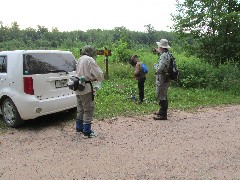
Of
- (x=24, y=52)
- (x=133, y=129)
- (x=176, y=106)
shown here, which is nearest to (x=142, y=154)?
(x=133, y=129)

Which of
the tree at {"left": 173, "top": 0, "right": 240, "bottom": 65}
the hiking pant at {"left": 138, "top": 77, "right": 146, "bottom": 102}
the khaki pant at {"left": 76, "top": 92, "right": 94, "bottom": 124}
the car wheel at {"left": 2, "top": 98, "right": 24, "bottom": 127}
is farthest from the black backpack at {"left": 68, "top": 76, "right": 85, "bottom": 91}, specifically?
the tree at {"left": 173, "top": 0, "right": 240, "bottom": 65}

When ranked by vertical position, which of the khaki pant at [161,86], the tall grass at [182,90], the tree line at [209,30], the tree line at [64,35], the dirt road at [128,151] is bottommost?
the dirt road at [128,151]

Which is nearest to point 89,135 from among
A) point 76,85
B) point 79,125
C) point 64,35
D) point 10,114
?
point 79,125

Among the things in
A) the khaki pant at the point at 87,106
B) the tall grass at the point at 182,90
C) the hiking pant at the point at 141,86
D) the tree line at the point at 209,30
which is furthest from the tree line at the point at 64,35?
the khaki pant at the point at 87,106

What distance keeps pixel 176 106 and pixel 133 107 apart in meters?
1.42

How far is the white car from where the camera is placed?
606 cm

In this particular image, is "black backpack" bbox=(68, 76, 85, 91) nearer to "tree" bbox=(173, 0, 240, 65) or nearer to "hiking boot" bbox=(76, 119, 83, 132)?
"hiking boot" bbox=(76, 119, 83, 132)

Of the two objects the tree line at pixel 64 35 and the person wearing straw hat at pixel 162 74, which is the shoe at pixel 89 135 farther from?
the tree line at pixel 64 35

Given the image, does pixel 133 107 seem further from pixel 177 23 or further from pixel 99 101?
pixel 177 23

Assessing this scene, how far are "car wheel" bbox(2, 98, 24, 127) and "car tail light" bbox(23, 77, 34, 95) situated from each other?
0.56 meters

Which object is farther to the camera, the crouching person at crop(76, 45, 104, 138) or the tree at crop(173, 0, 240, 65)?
the tree at crop(173, 0, 240, 65)

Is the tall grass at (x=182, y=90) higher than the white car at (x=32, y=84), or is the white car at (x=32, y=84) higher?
the white car at (x=32, y=84)

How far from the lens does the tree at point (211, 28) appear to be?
42.0 ft

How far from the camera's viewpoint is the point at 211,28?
43.5 feet
